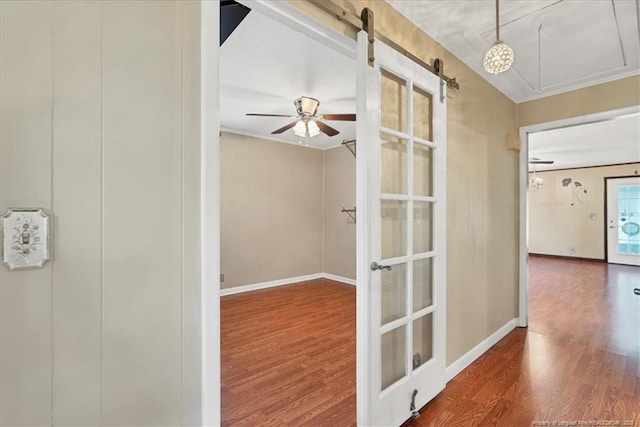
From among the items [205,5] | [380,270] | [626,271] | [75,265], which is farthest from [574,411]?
[626,271]

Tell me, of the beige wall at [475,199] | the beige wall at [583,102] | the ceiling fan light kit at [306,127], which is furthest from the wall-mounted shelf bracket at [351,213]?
the beige wall at [583,102]

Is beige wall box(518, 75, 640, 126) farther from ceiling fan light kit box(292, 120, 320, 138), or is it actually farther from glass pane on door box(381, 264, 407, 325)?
→ glass pane on door box(381, 264, 407, 325)

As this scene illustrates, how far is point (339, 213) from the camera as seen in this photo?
554 centimetres

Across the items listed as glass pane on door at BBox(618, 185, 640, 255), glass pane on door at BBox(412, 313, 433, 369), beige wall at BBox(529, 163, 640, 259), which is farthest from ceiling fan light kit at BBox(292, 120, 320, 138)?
glass pane on door at BBox(618, 185, 640, 255)

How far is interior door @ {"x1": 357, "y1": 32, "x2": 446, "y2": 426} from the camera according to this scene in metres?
1.58

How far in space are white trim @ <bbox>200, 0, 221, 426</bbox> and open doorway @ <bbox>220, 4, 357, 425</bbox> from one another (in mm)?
499

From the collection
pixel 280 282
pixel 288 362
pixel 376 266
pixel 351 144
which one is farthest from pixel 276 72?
pixel 280 282

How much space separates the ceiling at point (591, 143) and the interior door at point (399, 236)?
9.06ft

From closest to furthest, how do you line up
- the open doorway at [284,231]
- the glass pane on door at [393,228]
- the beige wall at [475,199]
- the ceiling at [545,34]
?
1. the glass pane on door at [393,228]
2. the ceiling at [545,34]
3. the open doorway at [284,231]
4. the beige wall at [475,199]

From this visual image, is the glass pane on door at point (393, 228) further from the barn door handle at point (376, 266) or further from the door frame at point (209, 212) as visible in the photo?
the door frame at point (209, 212)

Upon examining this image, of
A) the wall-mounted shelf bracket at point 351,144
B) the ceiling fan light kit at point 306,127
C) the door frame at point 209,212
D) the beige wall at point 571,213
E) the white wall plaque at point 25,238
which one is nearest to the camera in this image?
the white wall plaque at point 25,238

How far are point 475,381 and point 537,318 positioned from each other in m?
1.96

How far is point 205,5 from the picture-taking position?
105cm

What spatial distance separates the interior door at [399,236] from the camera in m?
1.58
